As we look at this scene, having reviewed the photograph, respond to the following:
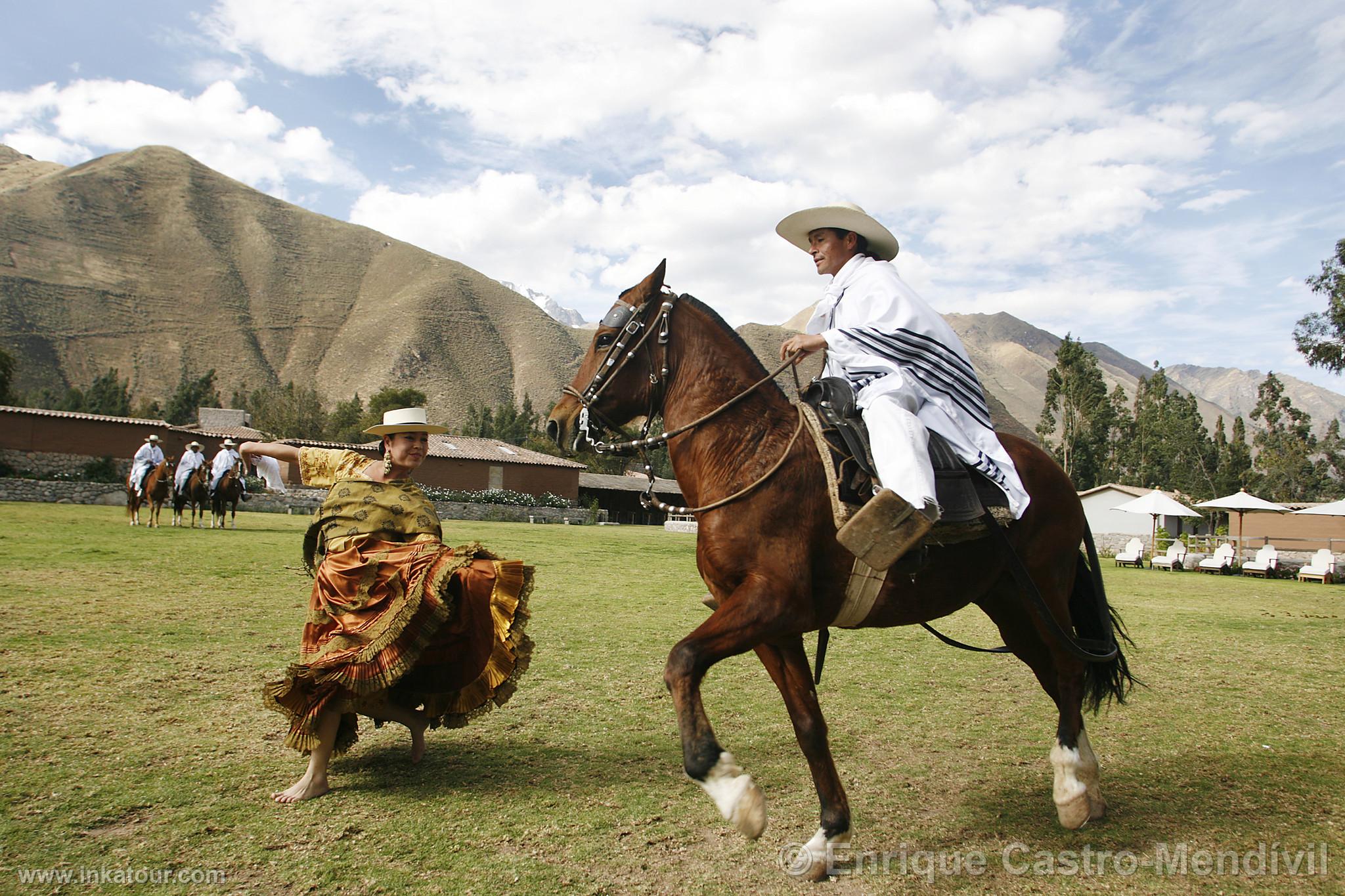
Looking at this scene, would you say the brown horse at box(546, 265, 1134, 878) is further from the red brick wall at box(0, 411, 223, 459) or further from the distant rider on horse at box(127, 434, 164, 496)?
the red brick wall at box(0, 411, 223, 459)

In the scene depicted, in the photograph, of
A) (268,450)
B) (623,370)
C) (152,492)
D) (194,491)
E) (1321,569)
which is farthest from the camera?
(1321,569)

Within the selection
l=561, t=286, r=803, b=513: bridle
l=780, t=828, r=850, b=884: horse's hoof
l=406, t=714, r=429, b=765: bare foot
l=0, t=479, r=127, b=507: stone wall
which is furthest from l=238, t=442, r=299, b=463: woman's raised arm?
l=0, t=479, r=127, b=507: stone wall

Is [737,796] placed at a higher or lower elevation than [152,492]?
lower

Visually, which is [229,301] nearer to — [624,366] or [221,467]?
[221,467]

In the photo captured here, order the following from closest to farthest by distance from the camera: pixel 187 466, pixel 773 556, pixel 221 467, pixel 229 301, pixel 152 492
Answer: pixel 773 556 → pixel 152 492 → pixel 221 467 → pixel 187 466 → pixel 229 301

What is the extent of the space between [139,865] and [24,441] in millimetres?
44066

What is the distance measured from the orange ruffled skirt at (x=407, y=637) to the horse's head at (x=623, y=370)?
100 centimetres

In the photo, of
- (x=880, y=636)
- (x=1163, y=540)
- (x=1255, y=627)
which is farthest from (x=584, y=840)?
(x=1163, y=540)

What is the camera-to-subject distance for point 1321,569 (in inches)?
898

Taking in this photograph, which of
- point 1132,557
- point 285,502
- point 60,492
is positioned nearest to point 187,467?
point 60,492

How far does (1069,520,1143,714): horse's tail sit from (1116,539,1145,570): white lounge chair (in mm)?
26406

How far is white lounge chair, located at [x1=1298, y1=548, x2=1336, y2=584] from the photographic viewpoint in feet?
74.6

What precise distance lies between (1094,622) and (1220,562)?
2557 cm

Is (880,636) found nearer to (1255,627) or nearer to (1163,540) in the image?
(1255,627)
